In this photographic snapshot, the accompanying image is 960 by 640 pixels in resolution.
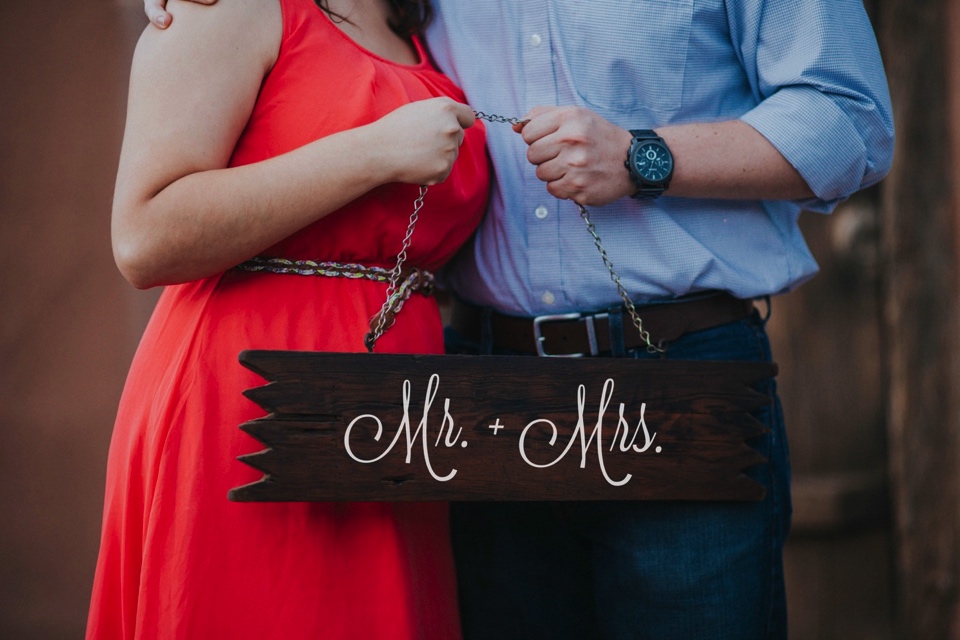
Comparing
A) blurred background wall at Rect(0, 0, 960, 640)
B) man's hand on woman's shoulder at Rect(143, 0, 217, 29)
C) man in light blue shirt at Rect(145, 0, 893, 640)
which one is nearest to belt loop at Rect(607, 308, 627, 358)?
man in light blue shirt at Rect(145, 0, 893, 640)

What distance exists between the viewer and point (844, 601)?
2.85m

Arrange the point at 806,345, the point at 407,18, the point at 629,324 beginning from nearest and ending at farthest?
the point at 629,324 → the point at 407,18 → the point at 806,345

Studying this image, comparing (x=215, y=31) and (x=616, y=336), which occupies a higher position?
(x=215, y=31)

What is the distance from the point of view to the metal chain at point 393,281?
3.69 ft

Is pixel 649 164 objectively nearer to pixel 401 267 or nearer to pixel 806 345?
pixel 401 267

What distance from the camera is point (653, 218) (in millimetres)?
1284

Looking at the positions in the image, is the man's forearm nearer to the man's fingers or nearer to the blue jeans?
the blue jeans

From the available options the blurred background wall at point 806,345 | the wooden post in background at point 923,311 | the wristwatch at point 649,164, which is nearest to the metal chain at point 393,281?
the wristwatch at point 649,164

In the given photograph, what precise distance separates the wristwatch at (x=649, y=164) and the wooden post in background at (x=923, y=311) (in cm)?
187

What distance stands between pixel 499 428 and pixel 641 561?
1.15 ft

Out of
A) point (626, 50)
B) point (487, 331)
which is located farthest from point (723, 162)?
point (487, 331)

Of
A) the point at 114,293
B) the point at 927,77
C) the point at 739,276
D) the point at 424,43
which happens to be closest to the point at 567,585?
the point at 739,276

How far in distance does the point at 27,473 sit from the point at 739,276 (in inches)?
83.1

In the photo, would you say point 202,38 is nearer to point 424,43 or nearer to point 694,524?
point 424,43
